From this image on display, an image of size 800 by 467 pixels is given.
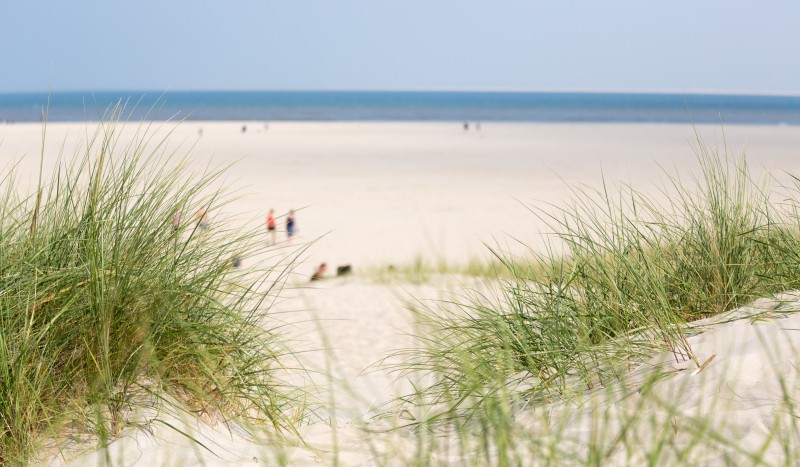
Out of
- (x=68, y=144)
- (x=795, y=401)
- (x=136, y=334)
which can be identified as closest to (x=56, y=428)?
(x=136, y=334)

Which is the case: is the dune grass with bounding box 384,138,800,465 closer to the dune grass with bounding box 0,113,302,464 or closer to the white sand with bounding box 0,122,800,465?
the white sand with bounding box 0,122,800,465

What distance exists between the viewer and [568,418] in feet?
8.03

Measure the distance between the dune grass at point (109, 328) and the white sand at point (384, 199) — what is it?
0.18m

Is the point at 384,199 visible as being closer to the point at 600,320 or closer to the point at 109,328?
the point at 600,320

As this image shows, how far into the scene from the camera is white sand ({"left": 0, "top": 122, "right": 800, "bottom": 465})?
2740 mm

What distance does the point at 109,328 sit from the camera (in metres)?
2.51

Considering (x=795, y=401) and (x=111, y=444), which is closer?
(x=795, y=401)

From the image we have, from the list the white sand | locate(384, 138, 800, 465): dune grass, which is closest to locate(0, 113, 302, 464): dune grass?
the white sand

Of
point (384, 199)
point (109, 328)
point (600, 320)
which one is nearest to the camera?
point (109, 328)

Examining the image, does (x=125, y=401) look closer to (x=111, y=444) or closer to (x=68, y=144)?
(x=111, y=444)

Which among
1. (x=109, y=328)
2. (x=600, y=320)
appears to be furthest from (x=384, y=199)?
(x=109, y=328)

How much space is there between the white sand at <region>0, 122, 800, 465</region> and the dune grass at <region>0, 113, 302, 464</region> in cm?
18

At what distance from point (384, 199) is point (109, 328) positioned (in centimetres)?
1571

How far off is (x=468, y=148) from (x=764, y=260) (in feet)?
103
